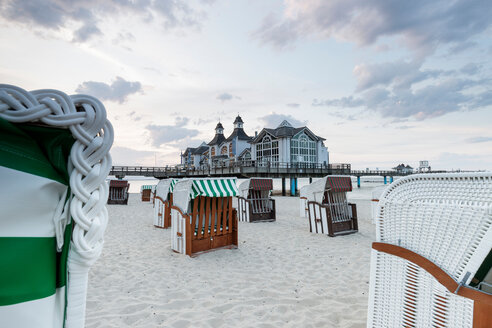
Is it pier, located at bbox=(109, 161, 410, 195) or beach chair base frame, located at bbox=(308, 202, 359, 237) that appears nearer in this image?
beach chair base frame, located at bbox=(308, 202, 359, 237)

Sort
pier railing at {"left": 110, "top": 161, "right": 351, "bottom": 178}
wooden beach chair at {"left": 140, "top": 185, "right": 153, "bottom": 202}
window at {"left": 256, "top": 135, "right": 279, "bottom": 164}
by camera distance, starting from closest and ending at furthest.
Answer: wooden beach chair at {"left": 140, "top": 185, "right": 153, "bottom": 202}, pier railing at {"left": 110, "top": 161, "right": 351, "bottom": 178}, window at {"left": 256, "top": 135, "right": 279, "bottom": 164}

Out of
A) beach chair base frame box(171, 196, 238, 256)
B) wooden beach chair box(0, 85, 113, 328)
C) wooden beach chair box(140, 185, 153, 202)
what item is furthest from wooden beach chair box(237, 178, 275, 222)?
wooden beach chair box(140, 185, 153, 202)

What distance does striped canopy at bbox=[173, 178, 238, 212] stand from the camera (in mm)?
5820

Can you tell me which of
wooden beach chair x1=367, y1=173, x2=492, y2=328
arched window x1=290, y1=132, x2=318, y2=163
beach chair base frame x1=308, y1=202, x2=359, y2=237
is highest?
arched window x1=290, y1=132, x2=318, y2=163

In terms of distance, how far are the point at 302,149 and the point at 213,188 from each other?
104ft

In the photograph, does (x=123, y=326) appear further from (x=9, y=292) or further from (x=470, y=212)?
(x=470, y=212)

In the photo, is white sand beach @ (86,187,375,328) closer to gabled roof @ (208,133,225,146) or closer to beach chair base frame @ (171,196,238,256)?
beach chair base frame @ (171,196,238,256)

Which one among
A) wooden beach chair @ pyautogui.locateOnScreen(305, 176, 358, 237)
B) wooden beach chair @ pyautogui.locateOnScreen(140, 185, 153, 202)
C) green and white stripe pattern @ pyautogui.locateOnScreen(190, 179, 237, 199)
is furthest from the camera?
wooden beach chair @ pyautogui.locateOnScreen(140, 185, 153, 202)

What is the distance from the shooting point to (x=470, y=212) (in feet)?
5.49

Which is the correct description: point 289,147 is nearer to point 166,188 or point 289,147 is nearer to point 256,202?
point 256,202

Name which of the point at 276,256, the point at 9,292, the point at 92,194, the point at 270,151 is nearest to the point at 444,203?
the point at 92,194

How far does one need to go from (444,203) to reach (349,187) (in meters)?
7.26

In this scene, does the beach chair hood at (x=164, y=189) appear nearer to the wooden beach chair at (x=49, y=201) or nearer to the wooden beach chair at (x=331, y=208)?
the wooden beach chair at (x=331, y=208)

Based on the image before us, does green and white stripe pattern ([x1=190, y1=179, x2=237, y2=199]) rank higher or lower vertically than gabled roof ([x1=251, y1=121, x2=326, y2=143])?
lower
